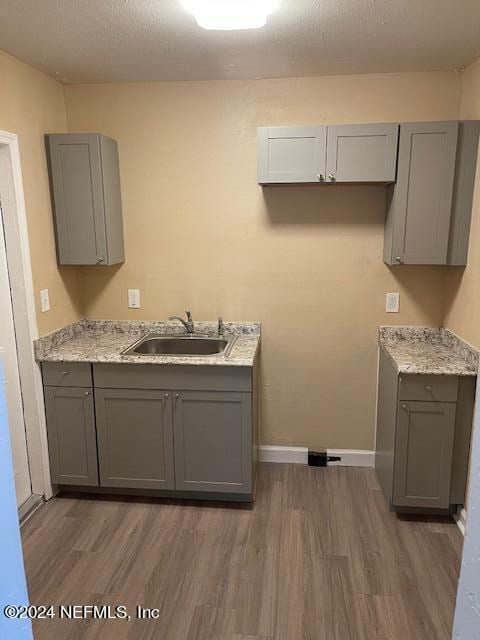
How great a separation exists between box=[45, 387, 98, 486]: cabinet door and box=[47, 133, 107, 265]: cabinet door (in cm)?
83

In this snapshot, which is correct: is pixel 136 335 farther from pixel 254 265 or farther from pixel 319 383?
pixel 319 383

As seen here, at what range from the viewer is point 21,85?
2422 mm

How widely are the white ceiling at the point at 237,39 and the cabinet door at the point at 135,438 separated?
182cm

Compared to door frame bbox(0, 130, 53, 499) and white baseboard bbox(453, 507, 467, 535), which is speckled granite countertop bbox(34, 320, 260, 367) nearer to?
door frame bbox(0, 130, 53, 499)

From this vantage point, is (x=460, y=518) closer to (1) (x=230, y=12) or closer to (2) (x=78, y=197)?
(1) (x=230, y=12)

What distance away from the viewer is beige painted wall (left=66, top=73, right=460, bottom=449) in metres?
2.75

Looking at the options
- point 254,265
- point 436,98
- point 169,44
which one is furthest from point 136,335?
point 436,98

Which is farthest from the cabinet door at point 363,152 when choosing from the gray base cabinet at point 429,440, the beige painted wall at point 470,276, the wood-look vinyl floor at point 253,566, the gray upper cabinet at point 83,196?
the wood-look vinyl floor at point 253,566

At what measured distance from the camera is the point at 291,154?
8.35ft

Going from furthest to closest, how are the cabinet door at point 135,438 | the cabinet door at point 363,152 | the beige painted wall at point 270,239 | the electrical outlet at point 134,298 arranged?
the electrical outlet at point 134,298 → the beige painted wall at point 270,239 → the cabinet door at point 135,438 → the cabinet door at point 363,152

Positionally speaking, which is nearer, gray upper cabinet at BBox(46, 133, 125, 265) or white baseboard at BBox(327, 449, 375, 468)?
gray upper cabinet at BBox(46, 133, 125, 265)

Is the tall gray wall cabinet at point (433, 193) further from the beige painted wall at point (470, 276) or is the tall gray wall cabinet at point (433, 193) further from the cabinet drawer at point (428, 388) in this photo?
the cabinet drawer at point (428, 388)

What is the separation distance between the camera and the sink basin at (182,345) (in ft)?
9.58

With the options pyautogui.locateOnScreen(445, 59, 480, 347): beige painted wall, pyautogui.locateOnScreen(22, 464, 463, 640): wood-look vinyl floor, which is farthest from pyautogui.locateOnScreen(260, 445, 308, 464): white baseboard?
pyautogui.locateOnScreen(445, 59, 480, 347): beige painted wall
